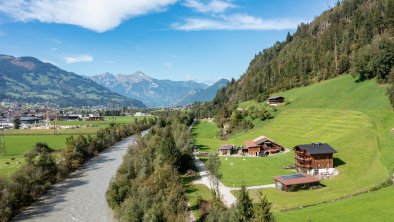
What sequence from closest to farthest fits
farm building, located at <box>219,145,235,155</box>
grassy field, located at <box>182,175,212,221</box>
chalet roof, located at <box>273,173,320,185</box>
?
grassy field, located at <box>182,175,212,221</box> → chalet roof, located at <box>273,173,320,185</box> → farm building, located at <box>219,145,235,155</box>

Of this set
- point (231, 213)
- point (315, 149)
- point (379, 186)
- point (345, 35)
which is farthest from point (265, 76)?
point (231, 213)

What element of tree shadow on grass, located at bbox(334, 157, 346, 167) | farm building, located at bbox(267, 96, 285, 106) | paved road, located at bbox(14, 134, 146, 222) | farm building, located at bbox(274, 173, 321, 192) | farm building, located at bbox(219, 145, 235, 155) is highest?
farm building, located at bbox(267, 96, 285, 106)

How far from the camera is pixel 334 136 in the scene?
284ft

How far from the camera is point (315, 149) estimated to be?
7150 centimetres

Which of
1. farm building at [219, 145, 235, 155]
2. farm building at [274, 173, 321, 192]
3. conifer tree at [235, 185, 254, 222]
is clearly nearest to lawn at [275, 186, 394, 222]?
farm building at [274, 173, 321, 192]

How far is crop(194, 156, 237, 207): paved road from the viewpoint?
5566cm

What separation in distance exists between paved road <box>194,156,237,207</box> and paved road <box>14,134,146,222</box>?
1922 cm

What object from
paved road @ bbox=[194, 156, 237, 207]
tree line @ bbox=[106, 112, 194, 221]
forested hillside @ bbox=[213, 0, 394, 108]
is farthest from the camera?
forested hillside @ bbox=[213, 0, 394, 108]

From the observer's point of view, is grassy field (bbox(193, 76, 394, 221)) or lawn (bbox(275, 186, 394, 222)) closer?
lawn (bbox(275, 186, 394, 222))

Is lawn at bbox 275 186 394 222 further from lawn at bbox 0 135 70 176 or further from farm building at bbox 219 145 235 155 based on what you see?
lawn at bbox 0 135 70 176

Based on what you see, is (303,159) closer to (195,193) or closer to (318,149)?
(318,149)

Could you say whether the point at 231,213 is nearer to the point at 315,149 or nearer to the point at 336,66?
the point at 315,149

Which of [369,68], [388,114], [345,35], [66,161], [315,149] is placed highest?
[345,35]

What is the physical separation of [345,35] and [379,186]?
377ft
